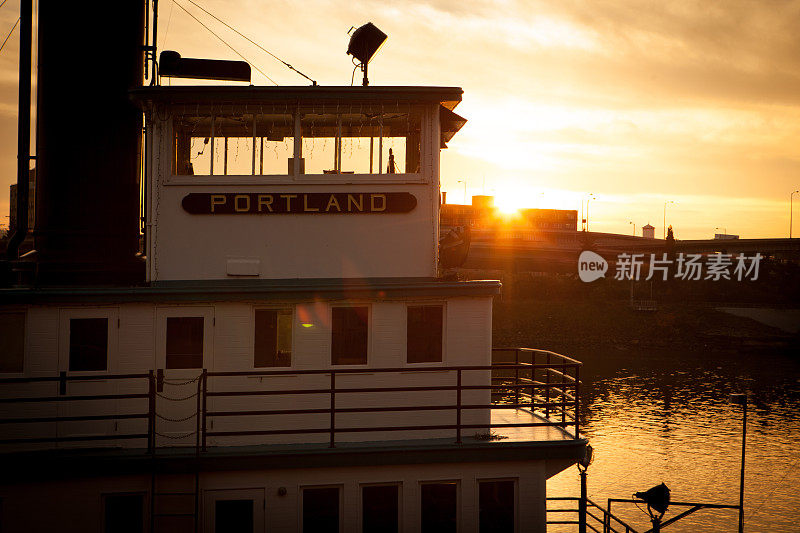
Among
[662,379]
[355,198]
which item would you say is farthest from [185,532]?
[662,379]

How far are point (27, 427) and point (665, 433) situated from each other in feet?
112

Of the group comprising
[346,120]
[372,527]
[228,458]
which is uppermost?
[346,120]

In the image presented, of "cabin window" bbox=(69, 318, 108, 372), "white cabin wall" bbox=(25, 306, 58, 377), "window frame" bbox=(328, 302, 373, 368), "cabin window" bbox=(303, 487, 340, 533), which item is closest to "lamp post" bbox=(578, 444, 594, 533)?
"window frame" bbox=(328, 302, 373, 368)

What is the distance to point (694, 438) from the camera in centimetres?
3753

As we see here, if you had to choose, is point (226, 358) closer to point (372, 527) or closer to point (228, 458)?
point (228, 458)

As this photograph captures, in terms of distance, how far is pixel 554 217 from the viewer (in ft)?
486

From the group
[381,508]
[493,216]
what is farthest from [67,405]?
[493,216]

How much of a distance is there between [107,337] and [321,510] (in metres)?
4.47

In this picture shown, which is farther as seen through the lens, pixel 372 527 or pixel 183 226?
pixel 183 226

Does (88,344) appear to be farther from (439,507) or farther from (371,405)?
(439,507)

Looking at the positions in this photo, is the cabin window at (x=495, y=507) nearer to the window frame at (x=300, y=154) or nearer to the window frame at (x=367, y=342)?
the window frame at (x=367, y=342)

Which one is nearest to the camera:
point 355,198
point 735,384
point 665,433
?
point 355,198

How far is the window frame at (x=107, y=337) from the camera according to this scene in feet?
37.9

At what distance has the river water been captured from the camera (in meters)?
28.2
